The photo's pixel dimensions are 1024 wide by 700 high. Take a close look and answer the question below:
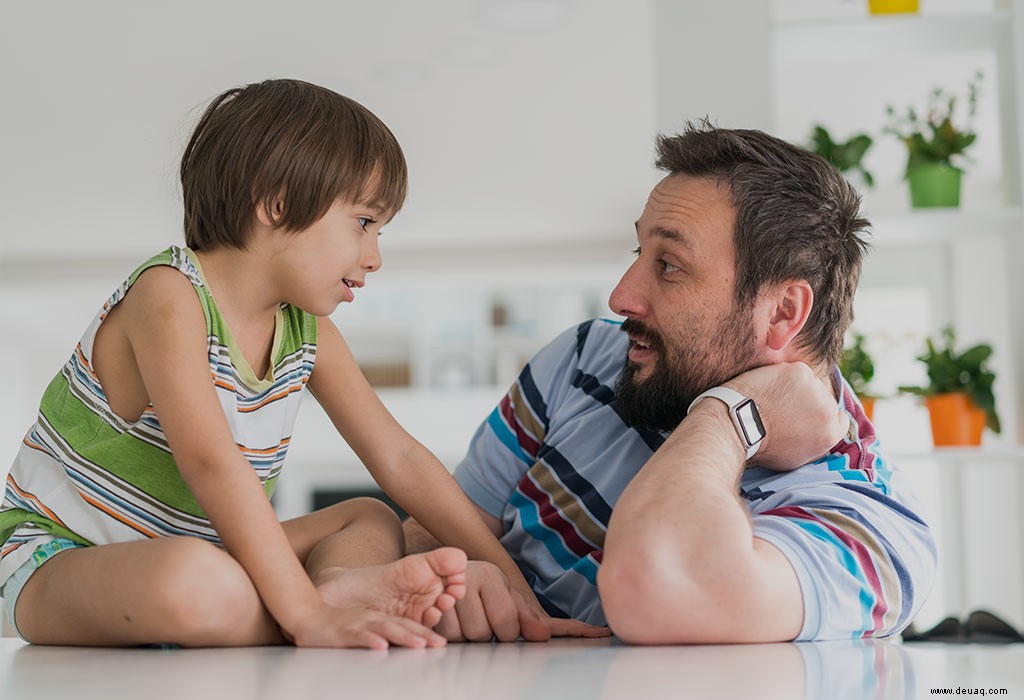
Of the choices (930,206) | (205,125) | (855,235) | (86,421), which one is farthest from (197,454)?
(930,206)

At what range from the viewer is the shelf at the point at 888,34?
102 inches

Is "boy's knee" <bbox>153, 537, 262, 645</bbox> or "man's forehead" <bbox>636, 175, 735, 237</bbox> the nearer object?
"boy's knee" <bbox>153, 537, 262, 645</bbox>

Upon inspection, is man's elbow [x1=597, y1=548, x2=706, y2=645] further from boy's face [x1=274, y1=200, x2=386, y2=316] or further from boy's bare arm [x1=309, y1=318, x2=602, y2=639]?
boy's face [x1=274, y1=200, x2=386, y2=316]

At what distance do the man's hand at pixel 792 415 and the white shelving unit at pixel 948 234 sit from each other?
1236mm

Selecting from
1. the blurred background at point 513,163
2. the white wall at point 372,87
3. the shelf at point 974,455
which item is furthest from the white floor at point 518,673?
the white wall at point 372,87

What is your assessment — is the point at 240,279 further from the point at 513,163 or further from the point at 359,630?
the point at 513,163

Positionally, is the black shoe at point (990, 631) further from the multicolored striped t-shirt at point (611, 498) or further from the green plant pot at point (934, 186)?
the multicolored striped t-shirt at point (611, 498)

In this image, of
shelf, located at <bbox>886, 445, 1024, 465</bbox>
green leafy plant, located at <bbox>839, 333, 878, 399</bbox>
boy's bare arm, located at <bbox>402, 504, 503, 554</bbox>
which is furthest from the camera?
green leafy plant, located at <bbox>839, 333, 878, 399</bbox>

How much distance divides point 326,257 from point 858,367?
1847mm

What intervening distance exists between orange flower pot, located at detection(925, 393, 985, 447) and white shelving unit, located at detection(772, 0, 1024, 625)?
57 millimetres

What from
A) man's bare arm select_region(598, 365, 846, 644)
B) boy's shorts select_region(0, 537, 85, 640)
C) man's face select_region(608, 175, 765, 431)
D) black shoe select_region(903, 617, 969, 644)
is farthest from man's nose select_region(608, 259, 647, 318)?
black shoe select_region(903, 617, 969, 644)

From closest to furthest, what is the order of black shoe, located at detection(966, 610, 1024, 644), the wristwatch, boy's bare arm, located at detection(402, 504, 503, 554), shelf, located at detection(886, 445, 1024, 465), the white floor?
the white floor
the wristwatch
boy's bare arm, located at detection(402, 504, 503, 554)
shelf, located at detection(886, 445, 1024, 465)
black shoe, located at detection(966, 610, 1024, 644)

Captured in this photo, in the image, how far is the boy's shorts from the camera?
1260 mm

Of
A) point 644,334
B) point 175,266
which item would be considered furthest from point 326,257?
point 644,334
